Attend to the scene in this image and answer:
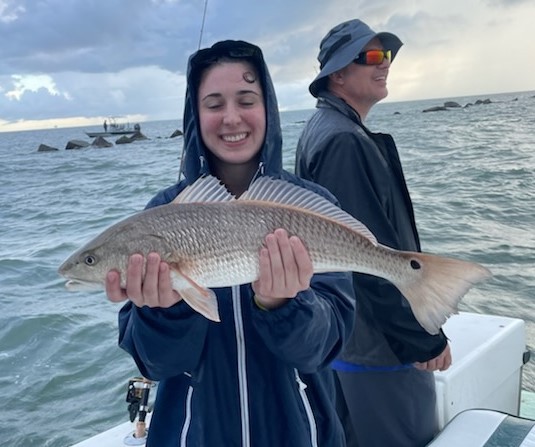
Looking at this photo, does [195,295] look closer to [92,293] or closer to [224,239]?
[224,239]

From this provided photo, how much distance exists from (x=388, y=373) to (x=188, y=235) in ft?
5.08

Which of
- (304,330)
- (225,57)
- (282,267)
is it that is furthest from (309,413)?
(225,57)

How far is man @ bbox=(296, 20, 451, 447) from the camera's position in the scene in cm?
291

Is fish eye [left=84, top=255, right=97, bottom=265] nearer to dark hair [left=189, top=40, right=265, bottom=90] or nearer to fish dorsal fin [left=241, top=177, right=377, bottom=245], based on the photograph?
fish dorsal fin [left=241, top=177, right=377, bottom=245]

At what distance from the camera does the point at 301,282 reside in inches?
79.9

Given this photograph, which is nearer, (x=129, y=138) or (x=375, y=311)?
(x=375, y=311)

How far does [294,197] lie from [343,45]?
1583 mm

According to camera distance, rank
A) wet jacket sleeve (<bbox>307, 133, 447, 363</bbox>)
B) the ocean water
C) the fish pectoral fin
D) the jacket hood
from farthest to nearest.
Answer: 1. the ocean water
2. wet jacket sleeve (<bbox>307, 133, 447, 363</bbox>)
3. the jacket hood
4. the fish pectoral fin

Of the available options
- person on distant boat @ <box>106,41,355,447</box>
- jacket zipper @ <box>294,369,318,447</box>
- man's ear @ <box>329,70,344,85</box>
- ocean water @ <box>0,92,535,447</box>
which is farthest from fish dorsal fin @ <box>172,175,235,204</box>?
ocean water @ <box>0,92,535,447</box>

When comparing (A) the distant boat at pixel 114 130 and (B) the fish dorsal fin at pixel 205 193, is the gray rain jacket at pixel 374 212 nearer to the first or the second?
(B) the fish dorsal fin at pixel 205 193

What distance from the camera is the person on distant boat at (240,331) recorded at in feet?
6.62

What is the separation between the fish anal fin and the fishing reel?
1.39m

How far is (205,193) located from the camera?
7.18 ft

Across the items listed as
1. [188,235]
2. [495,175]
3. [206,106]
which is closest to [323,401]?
[188,235]
